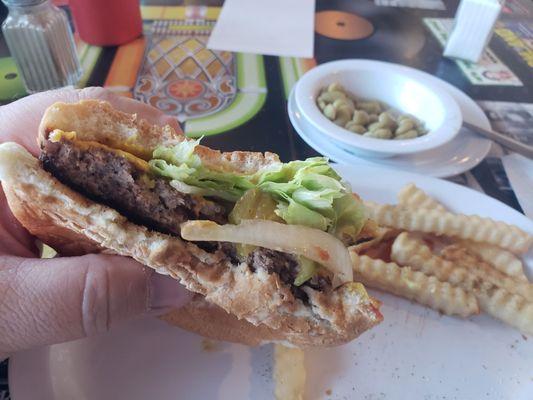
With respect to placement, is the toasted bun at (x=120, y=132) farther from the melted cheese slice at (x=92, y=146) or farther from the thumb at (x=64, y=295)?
the thumb at (x=64, y=295)

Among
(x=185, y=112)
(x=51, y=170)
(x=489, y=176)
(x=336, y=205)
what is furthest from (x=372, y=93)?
(x=51, y=170)

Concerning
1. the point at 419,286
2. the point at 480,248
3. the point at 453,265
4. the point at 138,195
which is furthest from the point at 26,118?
the point at 480,248

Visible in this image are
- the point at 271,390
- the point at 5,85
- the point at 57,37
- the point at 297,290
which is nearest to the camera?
the point at 297,290

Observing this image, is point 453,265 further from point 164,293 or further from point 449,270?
point 164,293

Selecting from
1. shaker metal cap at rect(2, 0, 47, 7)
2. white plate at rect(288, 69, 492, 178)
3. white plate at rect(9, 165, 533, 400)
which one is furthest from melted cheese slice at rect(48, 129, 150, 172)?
shaker metal cap at rect(2, 0, 47, 7)

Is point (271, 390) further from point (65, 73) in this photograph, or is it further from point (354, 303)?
point (65, 73)

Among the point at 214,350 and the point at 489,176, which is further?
the point at 489,176

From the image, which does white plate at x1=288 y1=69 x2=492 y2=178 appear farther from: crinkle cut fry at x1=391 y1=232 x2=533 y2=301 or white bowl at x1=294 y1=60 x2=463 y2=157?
crinkle cut fry at x1=391 y1=232 x2=533 y2=301
